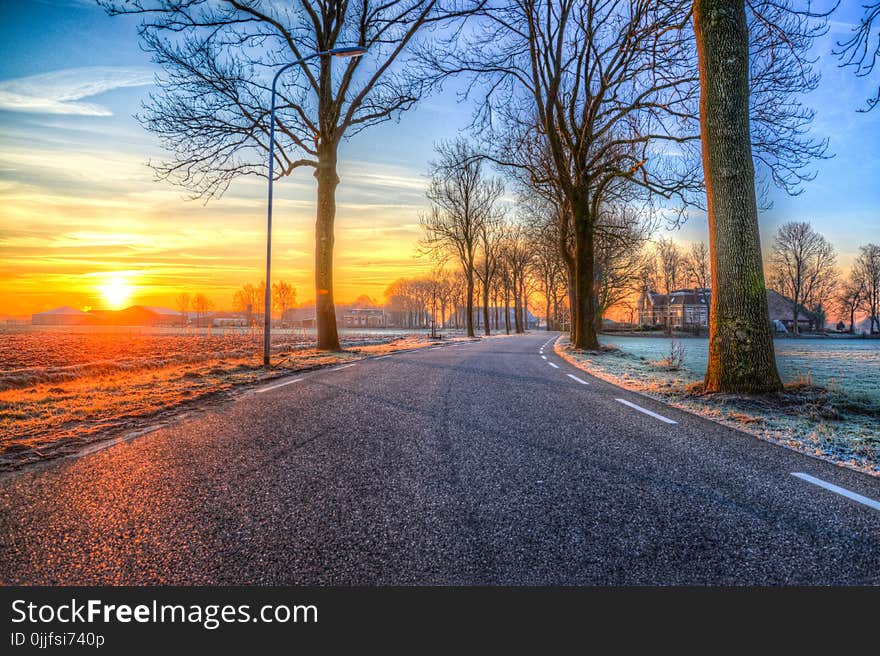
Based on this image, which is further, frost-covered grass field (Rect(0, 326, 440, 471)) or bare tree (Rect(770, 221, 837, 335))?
bare tree (Rect(770, 221, 837, 335))

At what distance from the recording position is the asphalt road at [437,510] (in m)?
2.06

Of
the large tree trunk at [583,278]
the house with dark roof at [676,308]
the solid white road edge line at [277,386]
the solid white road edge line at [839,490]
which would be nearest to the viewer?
the solid white road edge line at [839,490]

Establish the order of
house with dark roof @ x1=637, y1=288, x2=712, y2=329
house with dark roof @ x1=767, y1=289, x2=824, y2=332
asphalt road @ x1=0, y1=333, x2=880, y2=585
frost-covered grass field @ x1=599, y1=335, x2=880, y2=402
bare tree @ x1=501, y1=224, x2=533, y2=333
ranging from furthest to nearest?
1. house with dark roof @ x1=637, y1=288, x2=712, y2=329
2. house with dark roof @ x1=767, y1=289, x2=824, y2=332
3. bare tree @ x1=501, y1=224, x2=533, y2=333
4. frost-covered grass field @ x1=599, y1=335, x2=880, y2=402
5. asphalt road @ x1=0, y1=333, x2=880, y2=585

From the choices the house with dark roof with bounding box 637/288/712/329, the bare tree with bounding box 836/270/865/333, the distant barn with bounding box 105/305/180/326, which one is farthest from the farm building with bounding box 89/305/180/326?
the bare tree with bounding box 836/270/865/333

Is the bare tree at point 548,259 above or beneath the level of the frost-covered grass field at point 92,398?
above

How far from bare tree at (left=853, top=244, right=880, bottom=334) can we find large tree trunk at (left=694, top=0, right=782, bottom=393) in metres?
78.6

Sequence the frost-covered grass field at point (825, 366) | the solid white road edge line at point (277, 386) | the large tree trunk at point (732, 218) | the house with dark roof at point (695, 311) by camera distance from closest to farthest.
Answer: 1. the large tree trunk at point (732, 218)
2. the solid white road edge line at point (277, 386)
3. the frost-covered grass field at point (825, 366)
4. the house with dark roof at point (695, 311)

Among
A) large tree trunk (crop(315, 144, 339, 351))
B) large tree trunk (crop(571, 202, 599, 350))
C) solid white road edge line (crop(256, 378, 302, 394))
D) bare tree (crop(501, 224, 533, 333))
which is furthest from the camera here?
bare tree (crop(501, 224, 533, 333))

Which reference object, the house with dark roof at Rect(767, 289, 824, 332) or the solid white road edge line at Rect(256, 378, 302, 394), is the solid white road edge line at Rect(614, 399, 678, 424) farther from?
the house with dark roof at Rect(767, 289, 824, 332)

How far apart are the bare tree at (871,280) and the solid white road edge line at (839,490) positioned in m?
83.1

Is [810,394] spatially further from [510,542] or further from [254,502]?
[254,502]

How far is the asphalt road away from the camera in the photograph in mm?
2059

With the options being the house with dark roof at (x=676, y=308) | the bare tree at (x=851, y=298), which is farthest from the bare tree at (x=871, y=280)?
the house with dark roof at (x=676, y=308)

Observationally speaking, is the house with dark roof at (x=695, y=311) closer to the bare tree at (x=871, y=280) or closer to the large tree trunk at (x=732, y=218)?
the bare tree at (x=871, y=280)
